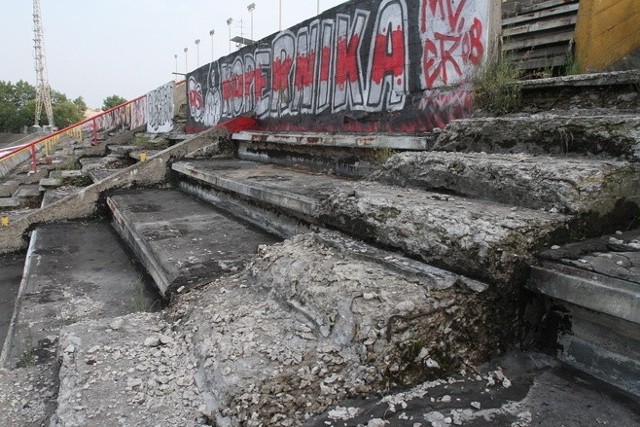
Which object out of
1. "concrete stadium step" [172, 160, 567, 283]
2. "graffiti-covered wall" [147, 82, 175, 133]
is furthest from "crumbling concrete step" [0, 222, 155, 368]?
"graffiti-covered wall" [147, 82, 175, 133]

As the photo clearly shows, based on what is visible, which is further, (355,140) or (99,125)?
(99,125)

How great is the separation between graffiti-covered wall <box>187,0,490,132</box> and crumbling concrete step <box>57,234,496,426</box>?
2.53 metres

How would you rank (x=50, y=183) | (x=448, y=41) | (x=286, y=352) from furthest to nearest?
(x=50, y=183), (x=448, y=41), (x=286, y=352)

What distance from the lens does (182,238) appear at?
3680mm

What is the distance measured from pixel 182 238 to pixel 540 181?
2821 millimetres

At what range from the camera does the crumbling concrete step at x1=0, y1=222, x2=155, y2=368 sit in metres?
2.60

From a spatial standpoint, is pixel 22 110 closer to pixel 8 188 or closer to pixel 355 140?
pixel 8 188

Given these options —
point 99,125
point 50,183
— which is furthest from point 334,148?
point 99,125

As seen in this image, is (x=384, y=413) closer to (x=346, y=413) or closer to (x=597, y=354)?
(x=346, y=413)

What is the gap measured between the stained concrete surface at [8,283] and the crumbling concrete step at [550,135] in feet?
13.0

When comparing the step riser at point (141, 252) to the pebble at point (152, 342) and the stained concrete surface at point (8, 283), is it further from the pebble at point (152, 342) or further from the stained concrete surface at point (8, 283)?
the stained concrete surface at point (8, 283)

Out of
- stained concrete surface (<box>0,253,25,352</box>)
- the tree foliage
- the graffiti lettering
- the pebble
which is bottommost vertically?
stained concrete surface (<box>0,253,25,352</box>)

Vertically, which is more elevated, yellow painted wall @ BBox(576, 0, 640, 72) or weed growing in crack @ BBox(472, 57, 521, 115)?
yellow painted wall @ BBox(576, 0, 640, 72)

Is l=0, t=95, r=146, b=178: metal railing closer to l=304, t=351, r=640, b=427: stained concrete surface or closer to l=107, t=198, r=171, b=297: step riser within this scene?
l=107, t=198, r=171, b=297: step riser
